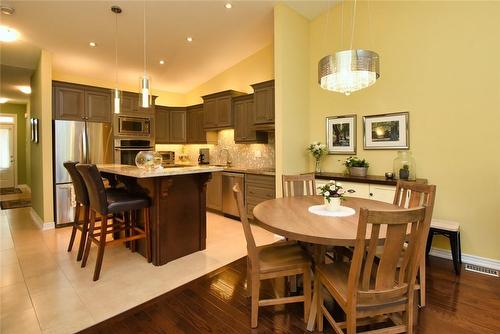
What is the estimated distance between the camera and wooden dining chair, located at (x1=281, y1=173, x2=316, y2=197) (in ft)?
9.44

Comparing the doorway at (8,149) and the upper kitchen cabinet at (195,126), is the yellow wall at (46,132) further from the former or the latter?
the doorway at (8,149)

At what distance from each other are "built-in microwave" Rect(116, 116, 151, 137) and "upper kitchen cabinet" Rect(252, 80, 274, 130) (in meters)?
2.31

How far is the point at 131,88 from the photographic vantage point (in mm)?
5906

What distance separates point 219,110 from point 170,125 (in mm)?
1583

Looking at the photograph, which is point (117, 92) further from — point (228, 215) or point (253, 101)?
point (228, 215)

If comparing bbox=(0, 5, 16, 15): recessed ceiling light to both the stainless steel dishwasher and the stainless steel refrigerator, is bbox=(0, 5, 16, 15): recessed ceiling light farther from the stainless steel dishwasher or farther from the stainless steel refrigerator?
the stainless steel dishwasher

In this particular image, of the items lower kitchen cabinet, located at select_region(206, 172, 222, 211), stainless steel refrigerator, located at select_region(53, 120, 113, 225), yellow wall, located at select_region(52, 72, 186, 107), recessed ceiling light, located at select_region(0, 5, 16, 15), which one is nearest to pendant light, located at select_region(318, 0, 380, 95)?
lower kitchen cabinet, located at select_region(206, 172, 222, 211)

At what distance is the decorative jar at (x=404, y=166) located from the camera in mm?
3213

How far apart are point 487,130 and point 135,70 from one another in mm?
5570

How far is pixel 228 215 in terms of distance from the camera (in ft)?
15.9

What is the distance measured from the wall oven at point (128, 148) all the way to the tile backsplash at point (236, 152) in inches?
43.8


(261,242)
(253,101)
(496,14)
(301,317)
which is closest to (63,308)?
(301,317)

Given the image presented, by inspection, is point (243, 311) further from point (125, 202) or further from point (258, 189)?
point (258, 189)

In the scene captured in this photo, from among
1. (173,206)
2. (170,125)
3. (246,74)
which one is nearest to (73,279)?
(173,206)
